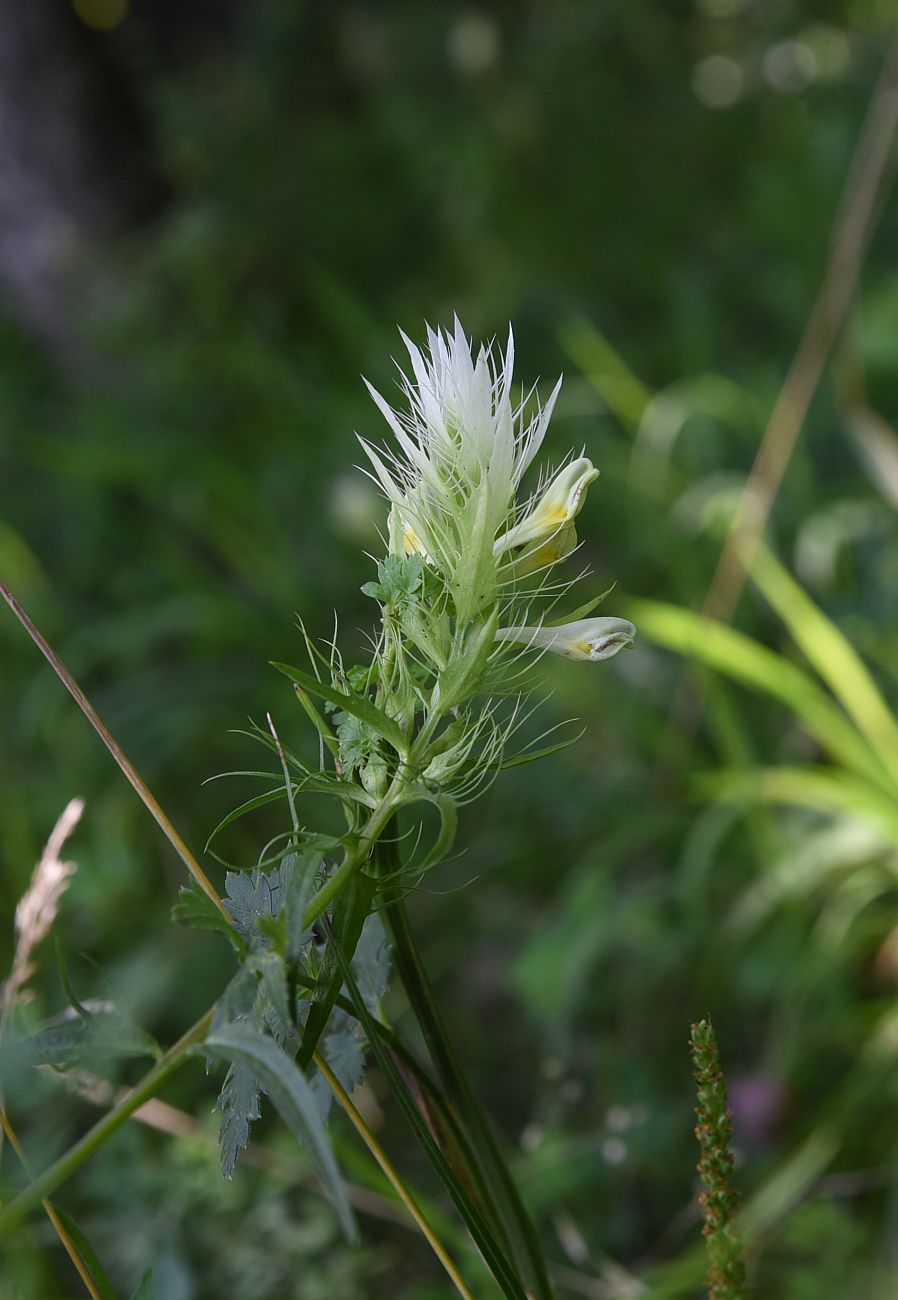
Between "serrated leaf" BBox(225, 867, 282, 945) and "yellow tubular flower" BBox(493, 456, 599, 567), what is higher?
"yellow tubular flower" BBox(493, 456, 599, 567)

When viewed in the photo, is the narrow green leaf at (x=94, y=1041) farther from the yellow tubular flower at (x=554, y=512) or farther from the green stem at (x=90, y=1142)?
the yellow tubular flower at (x=554, y=512)

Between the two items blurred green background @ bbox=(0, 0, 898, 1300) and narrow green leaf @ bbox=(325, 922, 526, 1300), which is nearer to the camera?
narrow green leaf @ bbox=(325, 922, 526, 1300)

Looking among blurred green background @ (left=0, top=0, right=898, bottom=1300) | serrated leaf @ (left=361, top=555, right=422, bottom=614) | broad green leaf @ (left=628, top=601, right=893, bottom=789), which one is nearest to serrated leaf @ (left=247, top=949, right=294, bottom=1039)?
serrated leaf @ (left=361, top=555, right=422, bottom=614)

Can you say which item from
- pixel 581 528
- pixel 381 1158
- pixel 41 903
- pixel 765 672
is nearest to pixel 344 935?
pixel 381 1158

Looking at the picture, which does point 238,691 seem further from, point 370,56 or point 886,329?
point 370,56

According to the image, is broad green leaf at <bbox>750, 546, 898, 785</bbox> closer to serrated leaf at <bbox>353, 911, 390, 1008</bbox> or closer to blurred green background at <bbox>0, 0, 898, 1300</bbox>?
blurred green background at <bbox>0, 0, 898, 1300</bbox>

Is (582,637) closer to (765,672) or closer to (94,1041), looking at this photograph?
(94,1041)

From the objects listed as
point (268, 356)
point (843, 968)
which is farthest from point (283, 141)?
point (843, 968)
